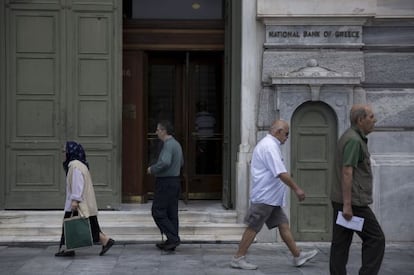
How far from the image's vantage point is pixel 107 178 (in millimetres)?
11188

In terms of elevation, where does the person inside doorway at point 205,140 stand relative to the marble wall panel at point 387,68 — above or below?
below

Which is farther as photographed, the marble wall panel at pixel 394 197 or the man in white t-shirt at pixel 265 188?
the marble wall panel at pixel 394 197

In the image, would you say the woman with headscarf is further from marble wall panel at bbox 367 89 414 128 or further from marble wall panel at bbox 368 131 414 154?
marble wall panel at bbox 367 89 414 128

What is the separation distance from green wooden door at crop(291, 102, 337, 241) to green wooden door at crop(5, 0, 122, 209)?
9.29ft

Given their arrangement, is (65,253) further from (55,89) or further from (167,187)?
(55,89)

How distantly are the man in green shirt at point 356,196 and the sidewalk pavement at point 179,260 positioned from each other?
58.3 inches

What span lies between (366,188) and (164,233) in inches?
139

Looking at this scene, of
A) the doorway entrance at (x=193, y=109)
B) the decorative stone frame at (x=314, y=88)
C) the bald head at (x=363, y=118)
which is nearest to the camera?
the bald head at (x=363, y=118)

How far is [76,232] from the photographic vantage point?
358 inches

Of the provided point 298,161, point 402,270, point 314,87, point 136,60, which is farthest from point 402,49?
point 136,60

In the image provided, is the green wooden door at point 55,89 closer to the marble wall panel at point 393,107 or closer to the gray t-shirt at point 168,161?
the gray t-shirt at point 168,161

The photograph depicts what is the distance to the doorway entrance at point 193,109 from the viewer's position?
12.6 m

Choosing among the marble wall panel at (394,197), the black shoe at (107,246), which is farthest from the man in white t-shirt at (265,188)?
→ the marble wall panel at (394,197)

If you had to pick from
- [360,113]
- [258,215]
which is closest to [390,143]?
[258,215]
